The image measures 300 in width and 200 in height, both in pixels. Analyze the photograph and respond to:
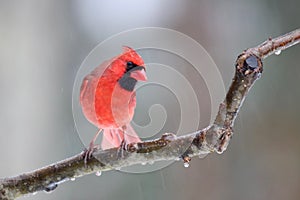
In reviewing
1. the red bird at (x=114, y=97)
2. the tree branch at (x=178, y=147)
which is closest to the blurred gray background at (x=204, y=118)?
the red bird at (x=114, y=97)

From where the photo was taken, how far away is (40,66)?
2631mm

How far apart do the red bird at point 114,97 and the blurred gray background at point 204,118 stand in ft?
4.55

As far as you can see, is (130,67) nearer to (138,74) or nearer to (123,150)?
(138,74)

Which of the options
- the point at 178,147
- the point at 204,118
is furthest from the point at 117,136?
the point at 204,118

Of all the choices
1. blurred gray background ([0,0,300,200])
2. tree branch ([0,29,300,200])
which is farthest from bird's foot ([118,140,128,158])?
blurred gray background ([0,0,300,200])

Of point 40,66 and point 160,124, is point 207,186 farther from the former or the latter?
point 40,66

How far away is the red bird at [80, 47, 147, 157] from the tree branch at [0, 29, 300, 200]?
1.6 inches

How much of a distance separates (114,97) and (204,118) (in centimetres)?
143

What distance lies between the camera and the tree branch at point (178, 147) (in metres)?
0.56

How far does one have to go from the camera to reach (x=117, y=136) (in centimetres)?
84

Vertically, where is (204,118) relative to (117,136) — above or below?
above

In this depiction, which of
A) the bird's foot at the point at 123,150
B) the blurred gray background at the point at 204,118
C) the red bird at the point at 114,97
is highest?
the blurred gray background at the point at 204,118

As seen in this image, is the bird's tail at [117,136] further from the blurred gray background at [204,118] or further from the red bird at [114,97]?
the blurred gray background at [204,118]

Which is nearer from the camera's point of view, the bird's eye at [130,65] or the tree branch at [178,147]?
the tree branch at [178,147]
